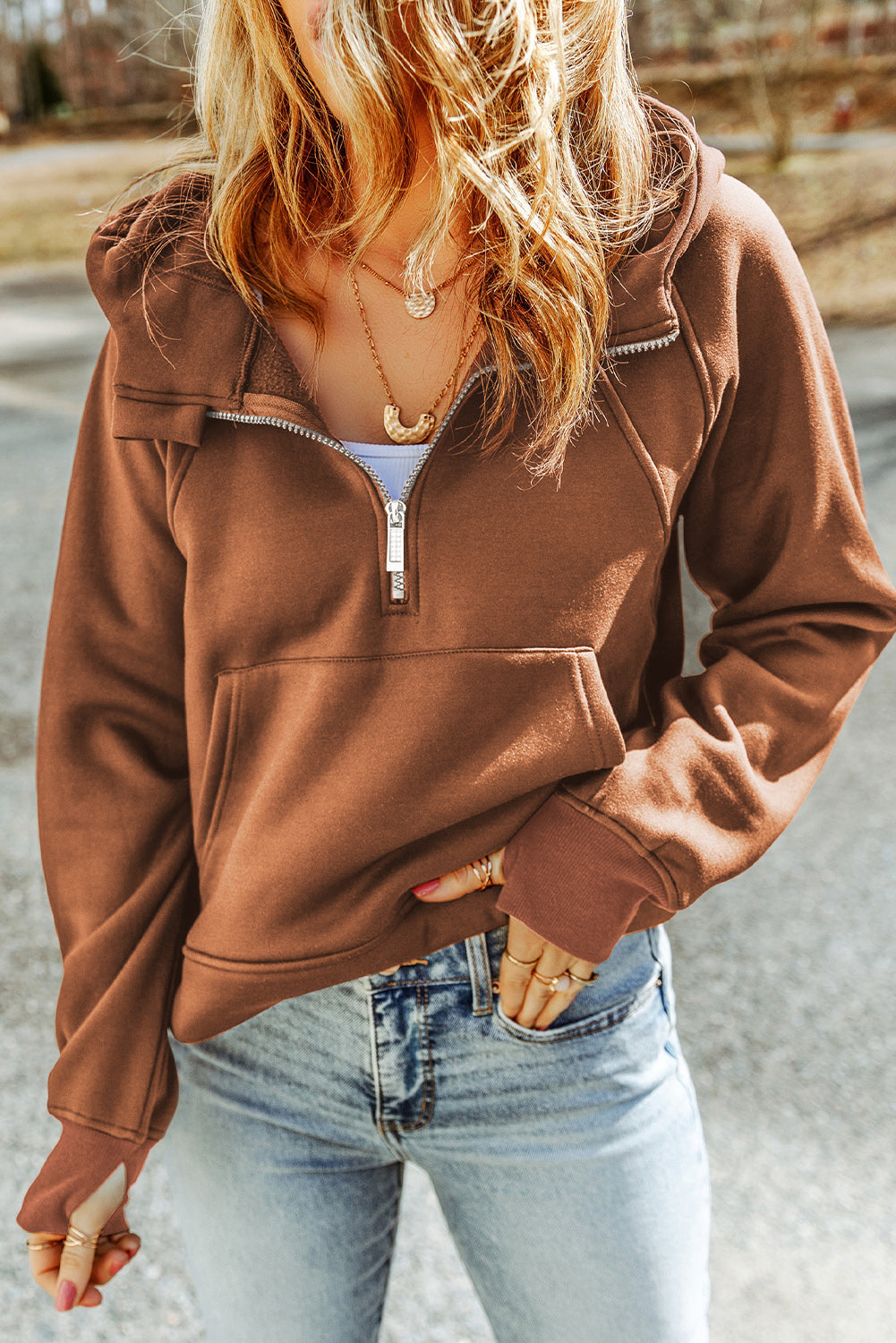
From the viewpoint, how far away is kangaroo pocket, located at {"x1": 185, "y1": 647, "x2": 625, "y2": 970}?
1.06 m

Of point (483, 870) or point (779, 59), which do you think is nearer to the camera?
point (483, 870)

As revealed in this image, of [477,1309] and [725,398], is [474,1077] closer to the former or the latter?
[725,398]

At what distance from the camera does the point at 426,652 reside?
1064 mm

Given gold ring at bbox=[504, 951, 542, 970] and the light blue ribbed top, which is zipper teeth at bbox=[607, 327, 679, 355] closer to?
→ the light blue ribbed top

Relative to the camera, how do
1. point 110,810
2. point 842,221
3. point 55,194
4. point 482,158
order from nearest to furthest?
1. point 482,158
2. point 110,810
3. point 842,221
4. point 55,194

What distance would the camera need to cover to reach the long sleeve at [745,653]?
3.55ft

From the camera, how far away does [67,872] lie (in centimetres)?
122

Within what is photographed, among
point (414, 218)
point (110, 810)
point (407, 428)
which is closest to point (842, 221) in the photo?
point (414, 218)

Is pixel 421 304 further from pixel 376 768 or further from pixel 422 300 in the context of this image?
pixel 376 768

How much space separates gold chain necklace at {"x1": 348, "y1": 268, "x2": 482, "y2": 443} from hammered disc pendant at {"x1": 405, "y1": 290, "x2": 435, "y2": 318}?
5cm

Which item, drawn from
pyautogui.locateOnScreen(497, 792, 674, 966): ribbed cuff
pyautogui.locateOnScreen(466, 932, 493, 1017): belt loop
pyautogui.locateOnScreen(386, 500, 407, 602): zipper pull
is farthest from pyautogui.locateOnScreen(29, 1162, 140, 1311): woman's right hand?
pyautogui.locateOnScreen(386, 500, 407, 602): zipper pull

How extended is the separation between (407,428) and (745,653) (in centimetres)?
46

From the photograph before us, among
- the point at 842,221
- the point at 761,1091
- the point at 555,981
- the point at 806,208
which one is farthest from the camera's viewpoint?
the point at 806,208

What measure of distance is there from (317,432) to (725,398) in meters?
0.42
